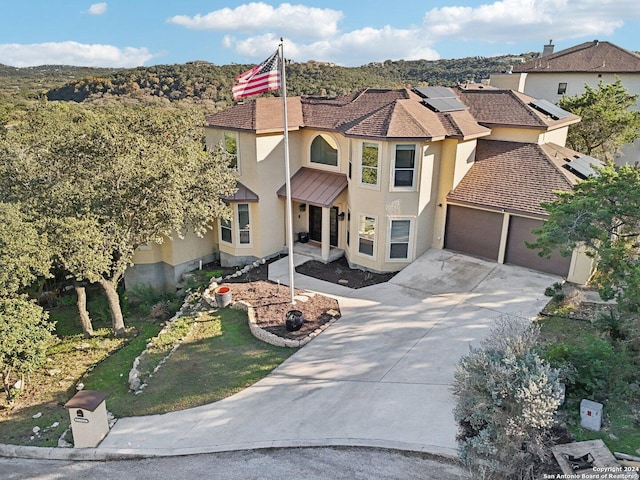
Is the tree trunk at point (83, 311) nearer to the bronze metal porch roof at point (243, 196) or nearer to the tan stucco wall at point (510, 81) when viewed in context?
the bronze metal porch roof at point (243, 196)

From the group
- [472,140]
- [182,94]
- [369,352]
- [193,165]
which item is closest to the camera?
[369,352]

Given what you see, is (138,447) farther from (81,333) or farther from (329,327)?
(81,333)

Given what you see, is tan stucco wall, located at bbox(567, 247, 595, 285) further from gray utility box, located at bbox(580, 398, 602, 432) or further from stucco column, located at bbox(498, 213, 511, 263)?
gray utility box, located at bbox(580, 398, 602, 432)

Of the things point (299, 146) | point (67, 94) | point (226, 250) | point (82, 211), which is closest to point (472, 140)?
point (299, 146)

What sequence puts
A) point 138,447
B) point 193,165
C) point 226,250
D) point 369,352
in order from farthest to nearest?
point 226,250
point 193,165
point 369,352
point 138,447

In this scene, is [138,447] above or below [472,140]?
below

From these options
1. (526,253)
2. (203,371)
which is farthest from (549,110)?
(203,371)
